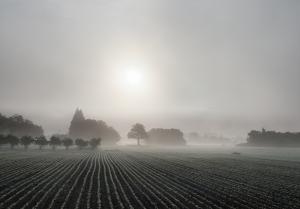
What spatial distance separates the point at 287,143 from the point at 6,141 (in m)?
156

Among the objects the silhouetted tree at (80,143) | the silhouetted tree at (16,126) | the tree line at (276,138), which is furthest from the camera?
the tree line at (276,138)

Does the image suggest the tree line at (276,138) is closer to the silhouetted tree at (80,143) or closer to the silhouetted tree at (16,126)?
the silhouetted tree at (80,143)

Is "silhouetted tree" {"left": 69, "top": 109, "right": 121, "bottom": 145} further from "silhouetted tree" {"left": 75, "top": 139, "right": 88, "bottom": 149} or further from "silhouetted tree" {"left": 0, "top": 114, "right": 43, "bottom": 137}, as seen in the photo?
"silhouetted tree" {"left": 75, "top": 139, "right": 88, "bottom": 149}

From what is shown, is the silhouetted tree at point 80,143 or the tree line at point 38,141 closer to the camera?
the tree line at point 38,141

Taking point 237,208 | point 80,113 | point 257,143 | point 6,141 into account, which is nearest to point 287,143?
point 257,143

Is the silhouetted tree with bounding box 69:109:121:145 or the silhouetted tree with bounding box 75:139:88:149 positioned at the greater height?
the silhouetted tree with bounding box 69:109:121:145

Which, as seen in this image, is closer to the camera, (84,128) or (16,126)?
(16,126)

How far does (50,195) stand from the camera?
22.7 metres

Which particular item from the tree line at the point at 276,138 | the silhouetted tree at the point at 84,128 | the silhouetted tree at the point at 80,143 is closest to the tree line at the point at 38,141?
the silhouetted tree at the point at 80,143

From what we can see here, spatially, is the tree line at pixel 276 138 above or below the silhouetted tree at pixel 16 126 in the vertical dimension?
below

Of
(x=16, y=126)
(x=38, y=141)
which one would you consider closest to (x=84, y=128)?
(x=16, y=126)

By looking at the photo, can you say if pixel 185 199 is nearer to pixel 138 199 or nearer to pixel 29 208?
pixel 138 199

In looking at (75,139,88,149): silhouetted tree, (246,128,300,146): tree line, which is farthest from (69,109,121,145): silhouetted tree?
(246,128,300,146): tree line

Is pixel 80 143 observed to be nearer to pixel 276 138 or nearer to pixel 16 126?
pixel 16 126
